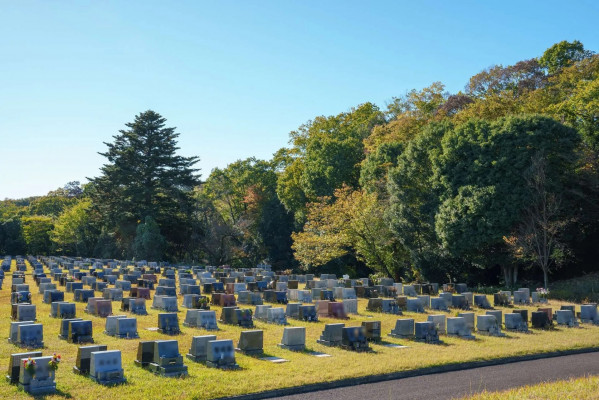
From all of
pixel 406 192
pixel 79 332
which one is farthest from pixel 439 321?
pixel 406 192

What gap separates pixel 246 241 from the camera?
6700 cm

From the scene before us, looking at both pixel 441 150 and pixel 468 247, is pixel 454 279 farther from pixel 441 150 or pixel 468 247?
pixel 441 150

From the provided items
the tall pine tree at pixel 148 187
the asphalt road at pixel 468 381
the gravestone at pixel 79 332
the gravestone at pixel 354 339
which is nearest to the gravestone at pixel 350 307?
the gravestone at pixel 354 339

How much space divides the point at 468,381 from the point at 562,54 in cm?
4785

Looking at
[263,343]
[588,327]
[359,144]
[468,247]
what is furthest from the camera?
[359,144]

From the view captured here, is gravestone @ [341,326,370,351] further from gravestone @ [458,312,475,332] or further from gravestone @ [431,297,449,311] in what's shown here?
gravestone @ [431,297,449,311]

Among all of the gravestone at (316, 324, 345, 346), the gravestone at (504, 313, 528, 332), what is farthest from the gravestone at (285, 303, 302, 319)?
the gravestone at (504, 313, 528, 332)

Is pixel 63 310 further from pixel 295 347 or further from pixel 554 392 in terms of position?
pixel 554 392

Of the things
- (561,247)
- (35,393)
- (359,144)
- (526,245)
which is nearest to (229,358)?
(35,393)

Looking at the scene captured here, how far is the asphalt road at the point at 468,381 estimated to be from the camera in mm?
13008

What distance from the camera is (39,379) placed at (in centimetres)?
1261

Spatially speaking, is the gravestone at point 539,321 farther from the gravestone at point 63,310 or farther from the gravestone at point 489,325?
the gravestone at point 63,310

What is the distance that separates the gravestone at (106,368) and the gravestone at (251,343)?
416 centimetres

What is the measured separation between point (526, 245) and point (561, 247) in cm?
289
